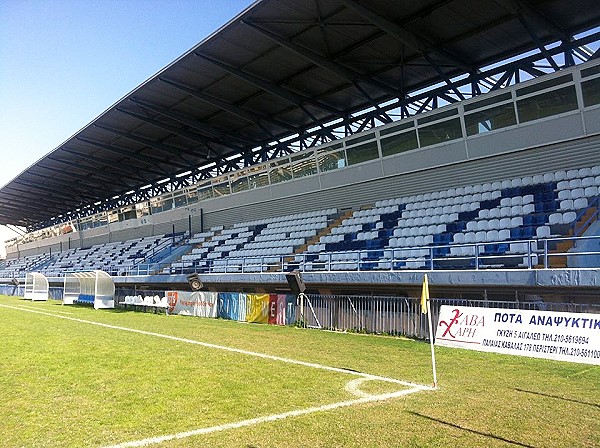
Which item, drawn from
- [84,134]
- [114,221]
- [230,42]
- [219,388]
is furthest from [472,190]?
[114,221]

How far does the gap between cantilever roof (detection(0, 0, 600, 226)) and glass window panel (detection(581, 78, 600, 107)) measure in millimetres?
3240

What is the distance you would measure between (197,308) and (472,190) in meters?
14.8

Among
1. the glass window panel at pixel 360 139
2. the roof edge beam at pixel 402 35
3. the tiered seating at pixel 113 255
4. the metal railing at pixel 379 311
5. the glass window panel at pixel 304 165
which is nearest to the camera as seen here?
the metal railing at pixel 379 311

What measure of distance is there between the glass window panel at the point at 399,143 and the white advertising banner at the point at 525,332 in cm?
1562

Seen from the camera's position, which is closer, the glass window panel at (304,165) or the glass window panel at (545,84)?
the glass window panel at (545,84)

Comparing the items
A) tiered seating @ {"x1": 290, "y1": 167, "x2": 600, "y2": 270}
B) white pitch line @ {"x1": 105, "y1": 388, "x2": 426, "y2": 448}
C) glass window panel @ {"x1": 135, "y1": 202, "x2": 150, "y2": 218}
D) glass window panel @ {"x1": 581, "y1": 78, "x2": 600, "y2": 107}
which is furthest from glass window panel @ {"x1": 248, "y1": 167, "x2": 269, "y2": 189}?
white pitch line @ {"x1": 105, "y1": 388, "x2": 426, "y2": 448}

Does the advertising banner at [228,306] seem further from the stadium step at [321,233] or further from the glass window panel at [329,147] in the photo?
the glass window panel at [329,147]

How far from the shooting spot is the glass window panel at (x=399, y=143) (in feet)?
82.6

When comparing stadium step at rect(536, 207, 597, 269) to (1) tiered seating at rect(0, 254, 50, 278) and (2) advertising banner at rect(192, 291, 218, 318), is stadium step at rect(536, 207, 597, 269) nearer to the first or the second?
(2) advertising banner at rect(192, 291, 218, 318)

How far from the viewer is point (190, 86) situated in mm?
29078

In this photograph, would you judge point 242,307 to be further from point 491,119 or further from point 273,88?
point 491,119

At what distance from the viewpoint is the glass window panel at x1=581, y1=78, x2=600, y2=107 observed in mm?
18750

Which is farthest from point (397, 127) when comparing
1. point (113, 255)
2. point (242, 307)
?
point (113, 255)

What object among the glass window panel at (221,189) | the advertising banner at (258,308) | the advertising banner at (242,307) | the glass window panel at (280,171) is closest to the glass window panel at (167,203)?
the glass window panel at (221,189)
